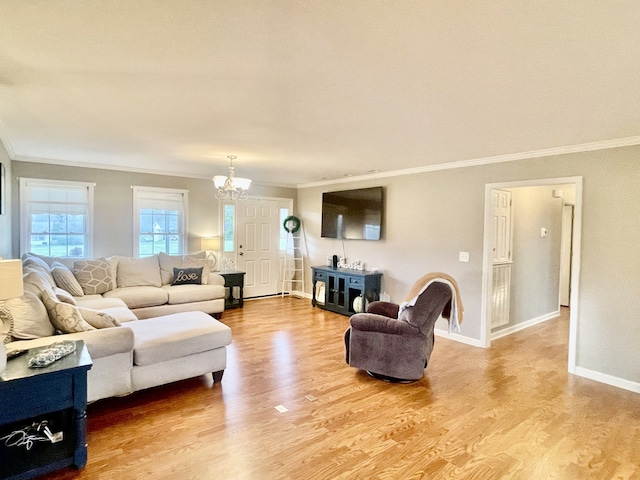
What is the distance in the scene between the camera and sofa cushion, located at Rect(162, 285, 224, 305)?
5288 millimetres

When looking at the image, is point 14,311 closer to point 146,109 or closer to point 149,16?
point 146,109

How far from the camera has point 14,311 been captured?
247cm

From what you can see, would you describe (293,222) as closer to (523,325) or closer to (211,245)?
(211,245)

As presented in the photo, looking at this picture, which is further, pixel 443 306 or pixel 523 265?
pixel 523 265

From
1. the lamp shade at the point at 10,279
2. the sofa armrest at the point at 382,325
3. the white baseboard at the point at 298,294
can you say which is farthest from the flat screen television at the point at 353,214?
the lamp shade at the point at 10,279

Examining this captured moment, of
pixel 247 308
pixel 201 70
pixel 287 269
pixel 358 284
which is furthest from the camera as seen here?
pixel 287 269

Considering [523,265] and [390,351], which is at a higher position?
[523,265]

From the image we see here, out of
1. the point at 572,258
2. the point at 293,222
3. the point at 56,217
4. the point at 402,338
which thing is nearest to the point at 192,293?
the point at 56,217

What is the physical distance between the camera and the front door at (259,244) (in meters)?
7.12

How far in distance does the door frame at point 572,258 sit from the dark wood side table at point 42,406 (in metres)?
4.23

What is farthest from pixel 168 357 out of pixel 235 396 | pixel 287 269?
pixel 287 269

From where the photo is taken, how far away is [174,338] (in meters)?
3.05

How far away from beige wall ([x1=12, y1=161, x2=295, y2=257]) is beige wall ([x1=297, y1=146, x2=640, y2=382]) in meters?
2.85

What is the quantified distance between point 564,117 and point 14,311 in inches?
169
